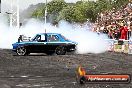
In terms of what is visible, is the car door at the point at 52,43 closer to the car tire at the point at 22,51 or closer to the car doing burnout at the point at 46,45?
the car doing burnout at the point at 46,45

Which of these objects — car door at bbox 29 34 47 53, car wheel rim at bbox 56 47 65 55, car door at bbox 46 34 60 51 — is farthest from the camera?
car wheel rim at bbox 56 47 65 55

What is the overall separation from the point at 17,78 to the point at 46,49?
11780 millimetres

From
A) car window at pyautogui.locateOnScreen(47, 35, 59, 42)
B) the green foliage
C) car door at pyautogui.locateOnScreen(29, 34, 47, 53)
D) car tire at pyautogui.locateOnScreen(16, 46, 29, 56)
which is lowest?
car tire at pyautogui.locateOnScreen(16, 46, 29, 56)

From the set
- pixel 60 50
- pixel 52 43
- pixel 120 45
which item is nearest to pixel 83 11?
pixel 120 45

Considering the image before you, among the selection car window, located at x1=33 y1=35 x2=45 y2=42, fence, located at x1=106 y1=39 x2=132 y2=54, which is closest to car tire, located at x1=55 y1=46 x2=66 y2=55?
car window, located at x1=33 y1=35 x2=45 y2=42

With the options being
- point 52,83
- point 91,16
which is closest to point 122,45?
point 52,83

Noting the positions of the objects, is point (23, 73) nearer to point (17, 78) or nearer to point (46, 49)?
point (17, 78)

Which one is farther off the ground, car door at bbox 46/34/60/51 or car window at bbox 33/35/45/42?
car window at bbox 33/35/45/42

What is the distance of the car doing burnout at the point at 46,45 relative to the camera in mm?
25250

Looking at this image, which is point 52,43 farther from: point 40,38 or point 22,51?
point 22,51

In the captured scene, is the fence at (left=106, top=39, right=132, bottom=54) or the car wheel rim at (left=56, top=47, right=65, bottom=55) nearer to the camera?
the car wheel rim at (left=56, top=47, right=65, bottom=55)

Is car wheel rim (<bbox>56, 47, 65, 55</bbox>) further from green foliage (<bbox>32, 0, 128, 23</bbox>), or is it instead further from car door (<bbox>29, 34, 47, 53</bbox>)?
green foliage (<bbox>32, 0, 128, 23</bbox>)

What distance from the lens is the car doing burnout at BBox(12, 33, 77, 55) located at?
82.8 ft

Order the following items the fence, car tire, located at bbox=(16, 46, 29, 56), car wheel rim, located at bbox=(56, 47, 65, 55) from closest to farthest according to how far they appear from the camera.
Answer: car tire, located at bbox=(16, 46, 29, 56)
car wheel rim, located at bbox=(56, 47, 65, 55)
the fence
